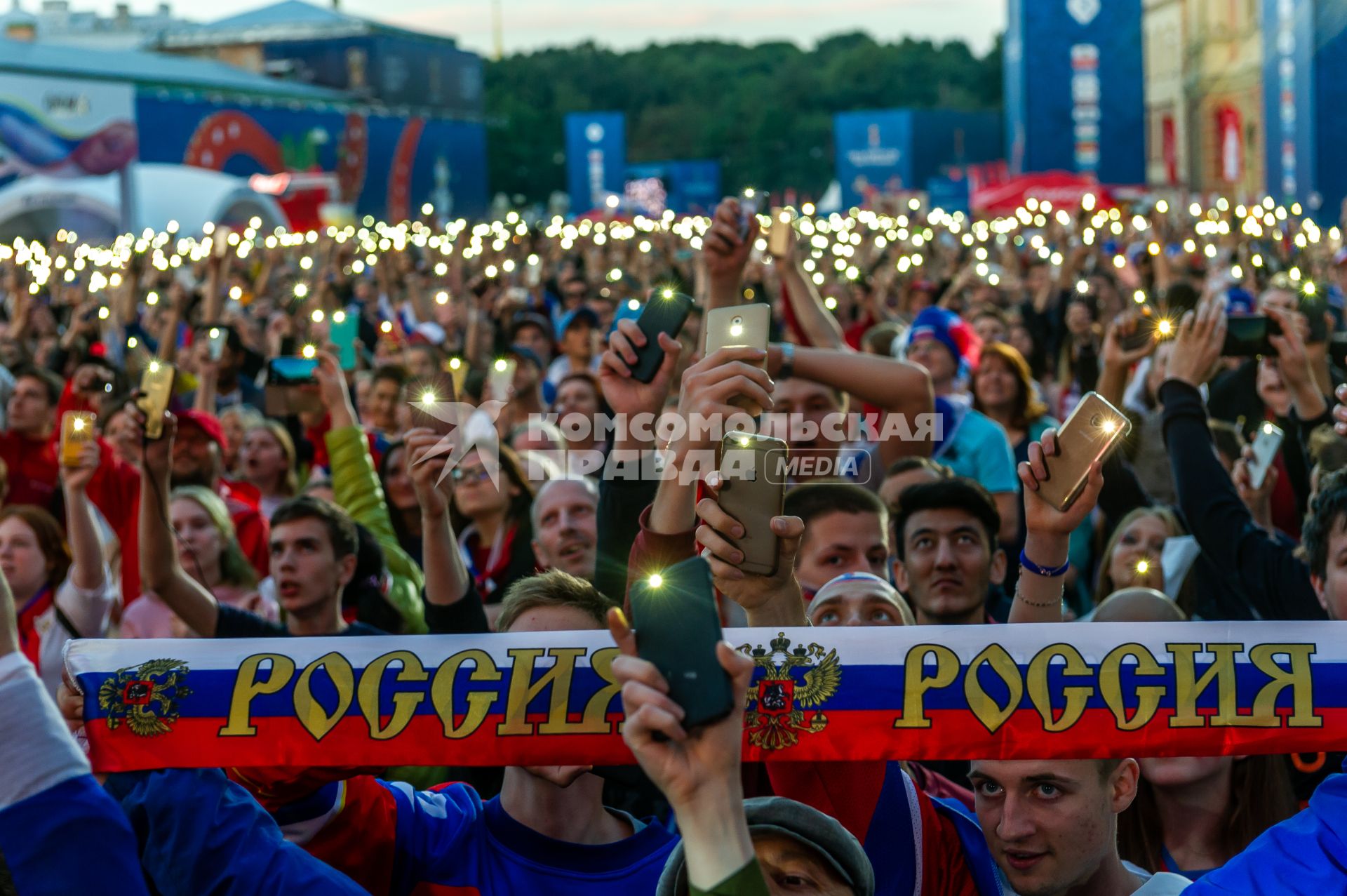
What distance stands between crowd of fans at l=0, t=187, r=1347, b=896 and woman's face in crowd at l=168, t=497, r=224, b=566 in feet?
0.05

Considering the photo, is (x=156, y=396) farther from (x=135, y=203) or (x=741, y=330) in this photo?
(x=135, y=203)

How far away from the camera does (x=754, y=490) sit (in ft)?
9.50

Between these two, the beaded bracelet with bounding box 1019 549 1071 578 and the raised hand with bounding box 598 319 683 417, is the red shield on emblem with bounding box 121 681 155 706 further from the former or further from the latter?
the beaded bracelet with bounding box 1019 549 1071 578

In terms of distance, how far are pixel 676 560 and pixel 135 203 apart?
35.8 m

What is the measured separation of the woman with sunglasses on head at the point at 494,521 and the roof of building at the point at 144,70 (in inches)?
1437

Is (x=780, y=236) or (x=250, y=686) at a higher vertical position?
(x=780, y=236)

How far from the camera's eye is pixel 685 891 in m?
2.28

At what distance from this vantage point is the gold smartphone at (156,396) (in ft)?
14.9

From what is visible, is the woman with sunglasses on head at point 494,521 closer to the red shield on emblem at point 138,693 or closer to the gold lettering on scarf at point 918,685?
the red shield on emblem at point 138,693

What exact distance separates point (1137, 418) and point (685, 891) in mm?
5486

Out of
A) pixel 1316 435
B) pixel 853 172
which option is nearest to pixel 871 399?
pixel 1316 435

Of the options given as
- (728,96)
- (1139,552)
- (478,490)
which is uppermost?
(728,96)

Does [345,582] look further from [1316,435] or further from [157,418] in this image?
[1316,435]

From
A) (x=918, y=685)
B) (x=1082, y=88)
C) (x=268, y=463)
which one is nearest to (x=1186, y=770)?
Result: (x=918, y=685)
